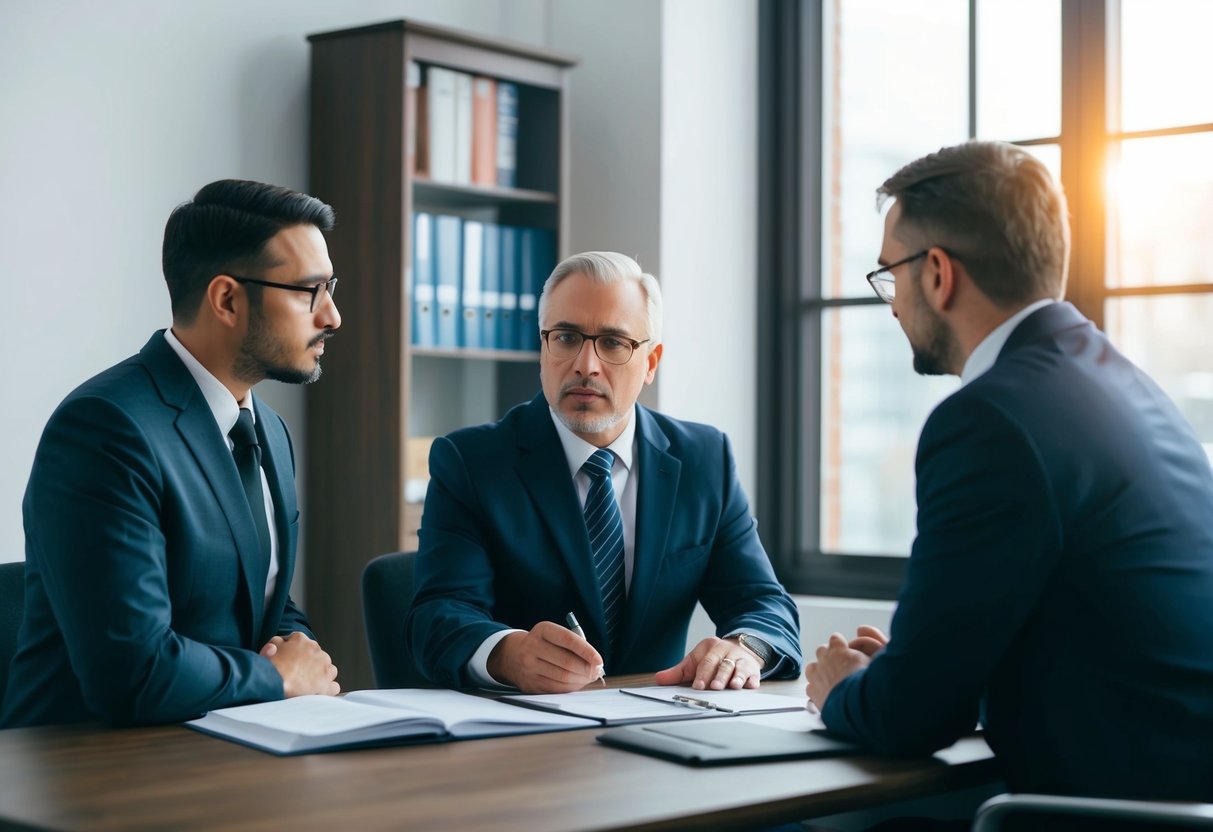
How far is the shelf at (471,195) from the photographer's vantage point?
3959 mm

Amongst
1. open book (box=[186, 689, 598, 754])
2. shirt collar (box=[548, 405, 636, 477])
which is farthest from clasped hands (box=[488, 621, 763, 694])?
shirt collar (box=[548, 405, 636, 477])

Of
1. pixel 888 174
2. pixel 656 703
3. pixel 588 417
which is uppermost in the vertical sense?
pixel 888 174

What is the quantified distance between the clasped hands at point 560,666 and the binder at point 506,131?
2292mm

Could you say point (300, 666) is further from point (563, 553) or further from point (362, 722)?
point (563, 553)

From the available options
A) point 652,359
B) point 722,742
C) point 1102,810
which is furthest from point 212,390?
point 1102,810

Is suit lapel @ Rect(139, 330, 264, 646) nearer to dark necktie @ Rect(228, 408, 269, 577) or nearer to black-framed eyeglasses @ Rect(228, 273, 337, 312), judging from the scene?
dark necktie @ Rect(228, 408, 269, 577)

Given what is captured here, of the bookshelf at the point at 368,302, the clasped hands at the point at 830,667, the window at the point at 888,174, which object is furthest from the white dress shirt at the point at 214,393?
the window at the point at 888,174

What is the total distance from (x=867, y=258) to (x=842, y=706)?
9.71 ft

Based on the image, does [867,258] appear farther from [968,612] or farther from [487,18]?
[968,612]

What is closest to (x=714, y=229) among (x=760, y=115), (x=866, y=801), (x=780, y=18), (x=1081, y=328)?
(x=760, y=115)

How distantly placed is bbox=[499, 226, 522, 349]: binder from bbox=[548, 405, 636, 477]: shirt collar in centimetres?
158

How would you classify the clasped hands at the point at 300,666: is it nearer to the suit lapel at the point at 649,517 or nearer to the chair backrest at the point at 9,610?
the chair backrest at the point at 9,610

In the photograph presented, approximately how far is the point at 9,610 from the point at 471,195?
2.24 meters

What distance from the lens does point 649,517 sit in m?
2.48
